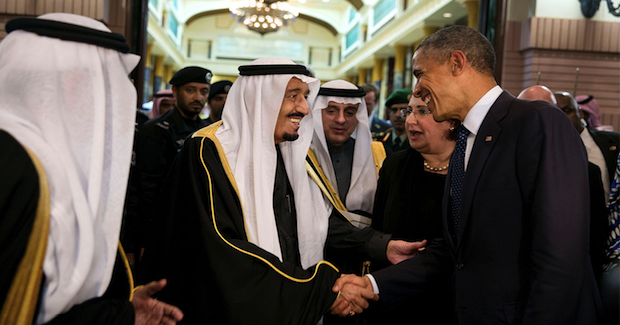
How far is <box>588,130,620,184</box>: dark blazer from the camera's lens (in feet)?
11.6

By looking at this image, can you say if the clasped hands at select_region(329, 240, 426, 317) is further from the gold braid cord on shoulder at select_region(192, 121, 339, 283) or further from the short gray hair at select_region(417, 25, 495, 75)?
the short gray hair at select_region(417, 25, 495, 75)

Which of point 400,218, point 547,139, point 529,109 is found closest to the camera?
point 547,139

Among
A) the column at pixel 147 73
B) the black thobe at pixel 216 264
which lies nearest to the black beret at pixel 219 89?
the black thobe at pixel 216 264

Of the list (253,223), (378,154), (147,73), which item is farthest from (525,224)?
(147,73)

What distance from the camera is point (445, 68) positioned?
1.82 metres

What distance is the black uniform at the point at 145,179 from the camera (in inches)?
142

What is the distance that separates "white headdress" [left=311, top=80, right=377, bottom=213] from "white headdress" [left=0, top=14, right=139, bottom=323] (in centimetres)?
211

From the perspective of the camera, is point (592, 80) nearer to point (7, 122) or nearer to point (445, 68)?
point (445, 68)

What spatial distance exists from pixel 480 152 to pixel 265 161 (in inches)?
40.0

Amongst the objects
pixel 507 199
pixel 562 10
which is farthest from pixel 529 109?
pixel 562 10

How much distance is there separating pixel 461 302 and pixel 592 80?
699 centimetres

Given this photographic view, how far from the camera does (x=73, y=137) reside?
3.75 ft

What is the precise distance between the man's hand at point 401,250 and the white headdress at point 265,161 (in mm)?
363

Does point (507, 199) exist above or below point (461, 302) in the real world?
above
